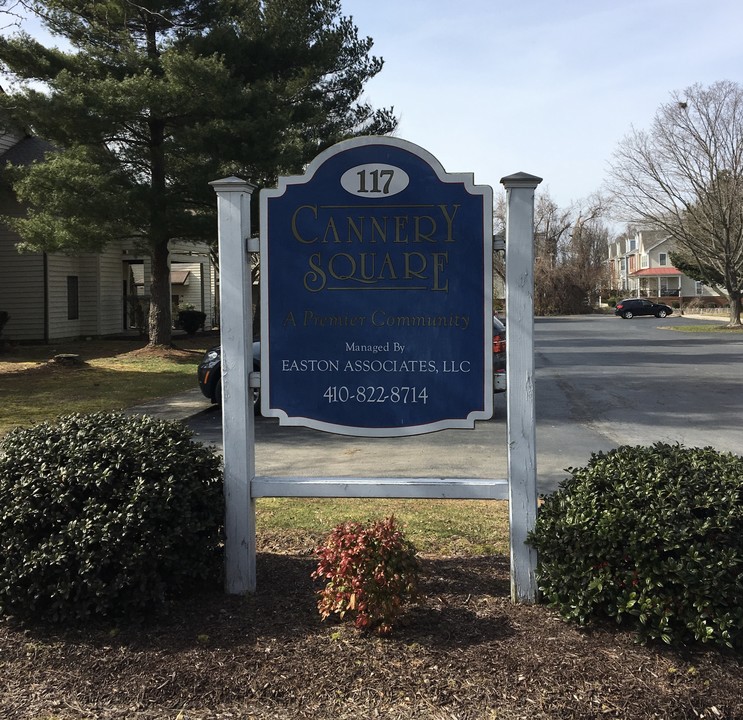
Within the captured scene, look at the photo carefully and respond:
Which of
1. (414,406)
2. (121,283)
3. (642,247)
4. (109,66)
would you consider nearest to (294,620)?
(414,406)

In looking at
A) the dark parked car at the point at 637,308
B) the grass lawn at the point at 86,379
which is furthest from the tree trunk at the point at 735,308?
the grass lawn at the point at 86,379

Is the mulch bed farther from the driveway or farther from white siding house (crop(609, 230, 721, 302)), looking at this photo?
white siding house (crop(609, 230, 721, 302))

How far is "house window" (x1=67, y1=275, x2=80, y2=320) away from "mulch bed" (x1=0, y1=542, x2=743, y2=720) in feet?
88.0

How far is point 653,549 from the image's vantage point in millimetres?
3674

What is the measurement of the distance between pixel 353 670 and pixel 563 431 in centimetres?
812

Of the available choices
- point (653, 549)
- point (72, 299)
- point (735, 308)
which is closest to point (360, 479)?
point (653, 549)

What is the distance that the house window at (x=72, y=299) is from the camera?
2906cm

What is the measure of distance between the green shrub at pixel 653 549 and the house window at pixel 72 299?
27.8 metres

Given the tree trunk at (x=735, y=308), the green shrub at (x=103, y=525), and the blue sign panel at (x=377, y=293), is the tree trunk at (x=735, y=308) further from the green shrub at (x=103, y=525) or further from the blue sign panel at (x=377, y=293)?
the green shrub at (x=103, y=525)

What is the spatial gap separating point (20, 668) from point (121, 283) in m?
30.1

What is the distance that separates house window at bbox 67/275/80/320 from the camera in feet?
95.3

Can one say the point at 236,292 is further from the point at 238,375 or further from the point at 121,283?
the point at 121,283

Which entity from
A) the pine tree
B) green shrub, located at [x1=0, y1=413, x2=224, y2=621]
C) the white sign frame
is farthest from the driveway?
the pine tree

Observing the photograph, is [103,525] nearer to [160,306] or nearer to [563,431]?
[563,431]
